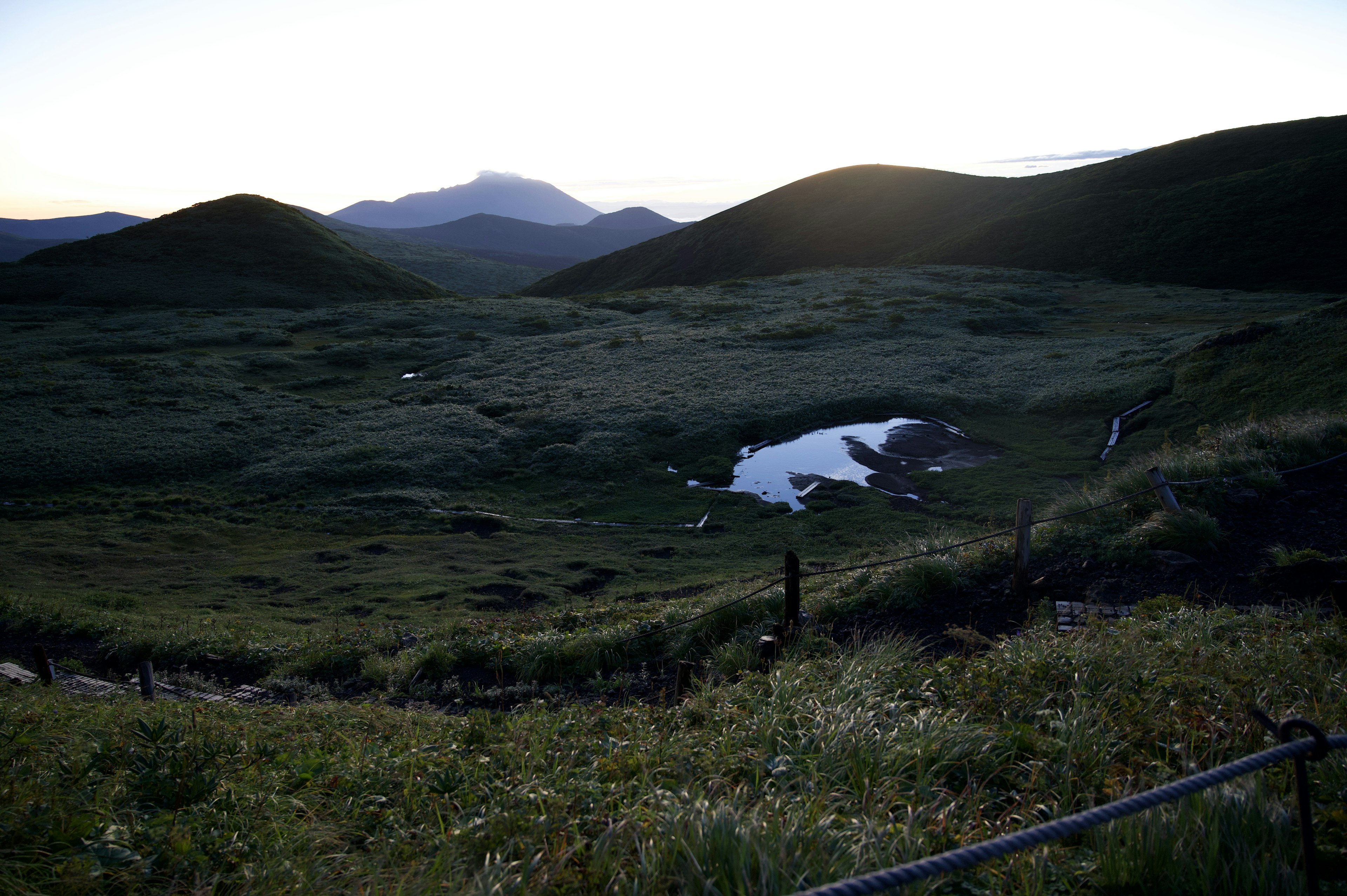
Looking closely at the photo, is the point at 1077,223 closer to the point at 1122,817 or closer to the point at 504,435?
the point at 504,435

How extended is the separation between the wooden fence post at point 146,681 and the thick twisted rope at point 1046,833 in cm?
954

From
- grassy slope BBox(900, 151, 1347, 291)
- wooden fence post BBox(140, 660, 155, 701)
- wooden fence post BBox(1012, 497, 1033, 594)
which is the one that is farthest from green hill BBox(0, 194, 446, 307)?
wooden fence post BBox(1012, 497, 1033, 594)

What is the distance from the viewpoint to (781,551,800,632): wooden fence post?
8594 mm

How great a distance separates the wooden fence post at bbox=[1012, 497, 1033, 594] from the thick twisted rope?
254 inches

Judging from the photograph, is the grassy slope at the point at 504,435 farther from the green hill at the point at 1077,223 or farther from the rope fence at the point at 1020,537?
the green hill at the point at 1077,223

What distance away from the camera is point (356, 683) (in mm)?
10445

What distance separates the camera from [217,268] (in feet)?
249

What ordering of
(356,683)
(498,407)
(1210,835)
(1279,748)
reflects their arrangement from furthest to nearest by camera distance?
(498,407) → (356,683) → (1210,835) → (1279,748)

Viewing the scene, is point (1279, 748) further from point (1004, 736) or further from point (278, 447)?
point (278, 447)

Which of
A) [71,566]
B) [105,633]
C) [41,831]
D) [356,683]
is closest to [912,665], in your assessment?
[41,831]

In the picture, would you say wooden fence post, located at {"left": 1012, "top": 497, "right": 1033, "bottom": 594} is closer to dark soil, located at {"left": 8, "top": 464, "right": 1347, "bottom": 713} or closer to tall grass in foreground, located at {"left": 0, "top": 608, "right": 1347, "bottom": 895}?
dark soil, located at {"left": 8, "top": 464, "right": 1347, "bottom": 713}

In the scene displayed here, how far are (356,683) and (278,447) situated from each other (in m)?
19.9

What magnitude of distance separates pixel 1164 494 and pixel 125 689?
559 inches

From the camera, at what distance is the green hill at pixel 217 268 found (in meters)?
65.7
